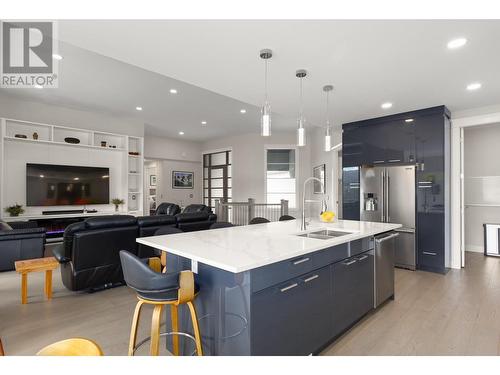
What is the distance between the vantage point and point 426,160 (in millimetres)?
4527

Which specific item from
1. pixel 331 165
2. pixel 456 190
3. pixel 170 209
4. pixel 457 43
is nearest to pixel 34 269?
pixel 170 209

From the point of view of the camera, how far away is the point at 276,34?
91.4 inches

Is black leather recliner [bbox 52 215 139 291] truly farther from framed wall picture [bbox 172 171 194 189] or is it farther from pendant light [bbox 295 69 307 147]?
framed wall picture [bbox 172 171 194 189]

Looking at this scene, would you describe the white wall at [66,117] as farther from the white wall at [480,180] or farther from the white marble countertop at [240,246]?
the white wall at [480,180]

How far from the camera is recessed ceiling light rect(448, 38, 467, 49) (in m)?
2.45

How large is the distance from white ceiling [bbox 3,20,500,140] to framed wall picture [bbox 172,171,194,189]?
4810 millimetres

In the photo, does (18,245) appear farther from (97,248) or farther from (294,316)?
(294,316)

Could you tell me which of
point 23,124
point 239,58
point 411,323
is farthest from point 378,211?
point 23,124

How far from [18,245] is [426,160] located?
257 inches

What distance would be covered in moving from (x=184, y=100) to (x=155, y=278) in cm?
473

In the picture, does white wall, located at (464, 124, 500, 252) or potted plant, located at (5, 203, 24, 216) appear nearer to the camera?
potted plant, located at (5, 203, 24, 216)

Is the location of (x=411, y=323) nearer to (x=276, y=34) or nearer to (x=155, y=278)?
(x=155, y=278)

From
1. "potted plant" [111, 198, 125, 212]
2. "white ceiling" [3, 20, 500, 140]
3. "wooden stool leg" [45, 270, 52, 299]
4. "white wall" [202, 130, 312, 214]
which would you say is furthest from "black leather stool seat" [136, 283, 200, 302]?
"white wall" [202, 130, 312, 214]

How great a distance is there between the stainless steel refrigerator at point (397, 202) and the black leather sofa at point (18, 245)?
5.47 meters
